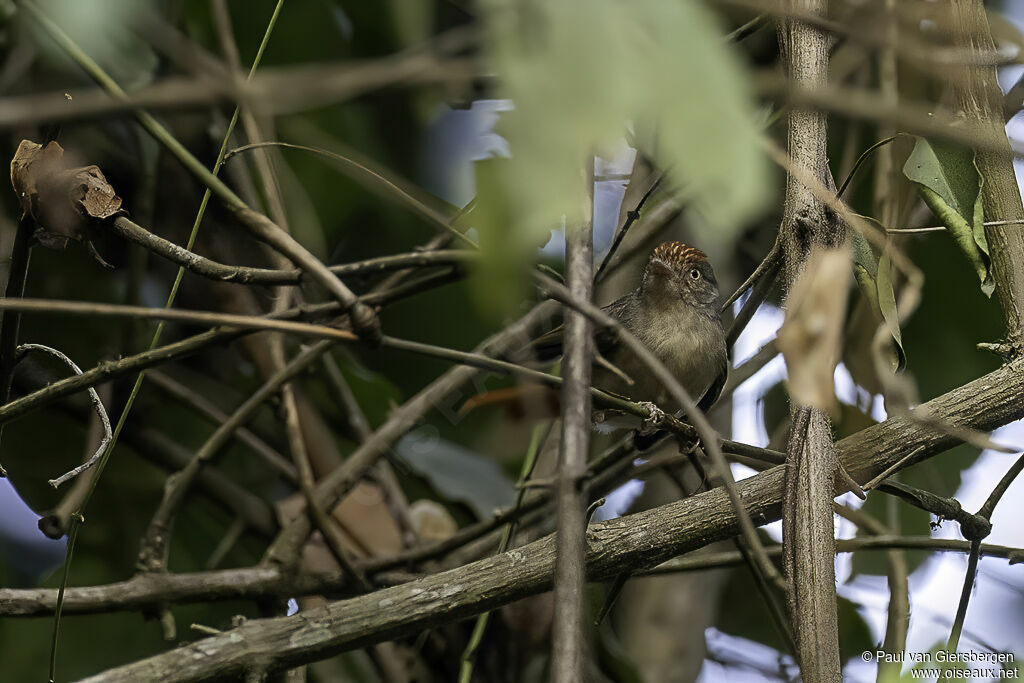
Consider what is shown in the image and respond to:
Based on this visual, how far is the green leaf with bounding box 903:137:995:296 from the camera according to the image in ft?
5.13

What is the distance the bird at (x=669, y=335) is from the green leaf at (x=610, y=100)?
1.94 meters

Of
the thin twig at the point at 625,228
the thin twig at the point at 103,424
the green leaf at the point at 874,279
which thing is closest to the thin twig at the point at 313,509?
the thin twig at the point at 103,424

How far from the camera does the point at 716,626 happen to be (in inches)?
121

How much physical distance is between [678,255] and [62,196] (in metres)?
2.04

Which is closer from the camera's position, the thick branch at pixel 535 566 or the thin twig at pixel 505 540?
the thick branch at pixel 535 566

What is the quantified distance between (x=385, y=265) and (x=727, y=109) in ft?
3.28

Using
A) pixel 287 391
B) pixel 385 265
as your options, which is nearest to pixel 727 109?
pixel 385 265

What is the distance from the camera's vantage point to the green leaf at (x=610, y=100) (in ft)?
2.01

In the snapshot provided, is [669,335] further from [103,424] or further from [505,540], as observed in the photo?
[103,424]

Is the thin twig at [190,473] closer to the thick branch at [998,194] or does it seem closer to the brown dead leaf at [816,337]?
the thick branch at [998,194]

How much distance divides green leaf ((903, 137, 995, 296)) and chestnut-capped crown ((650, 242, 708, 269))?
143 centimetres

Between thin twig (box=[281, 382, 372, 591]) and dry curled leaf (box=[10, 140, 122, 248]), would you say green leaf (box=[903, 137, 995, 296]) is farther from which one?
thin twig (box=[281, 382, 372, 591])

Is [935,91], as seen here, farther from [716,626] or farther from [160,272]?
[160,272]

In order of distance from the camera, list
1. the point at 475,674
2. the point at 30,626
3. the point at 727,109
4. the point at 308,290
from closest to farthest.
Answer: the point at 727,109 → the point at 30,626 → the point at 475,674 → the point at 308,290
